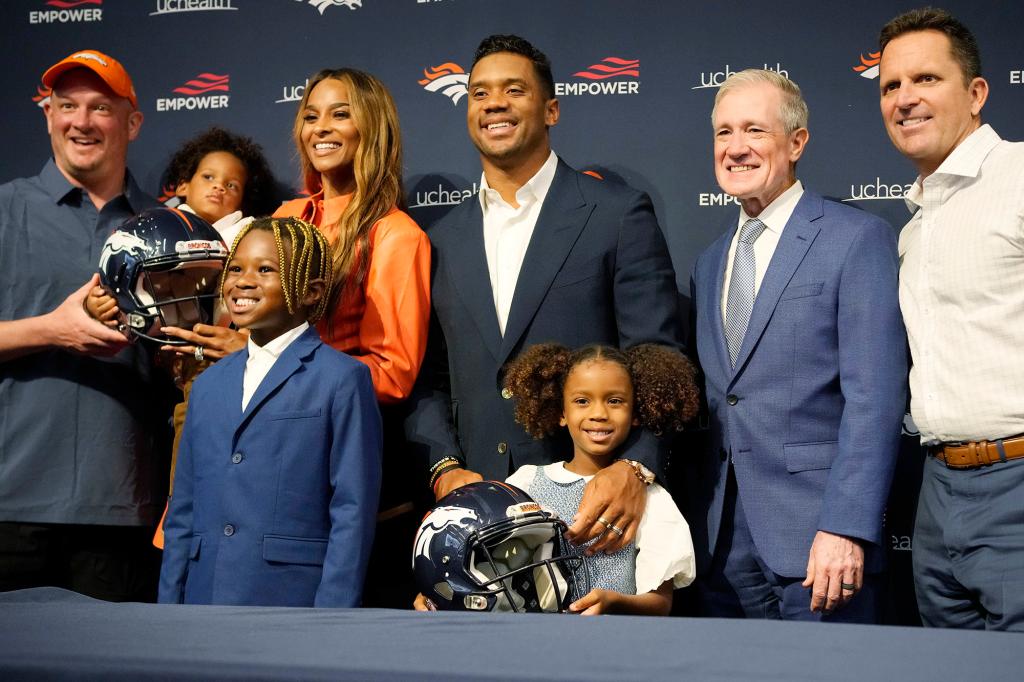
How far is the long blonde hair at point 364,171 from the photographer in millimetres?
3309

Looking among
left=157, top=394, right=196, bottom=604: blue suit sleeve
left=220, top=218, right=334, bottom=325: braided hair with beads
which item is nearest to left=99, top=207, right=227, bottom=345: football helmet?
left=220, top=218, right=334, bottom=325: braided hair with beads

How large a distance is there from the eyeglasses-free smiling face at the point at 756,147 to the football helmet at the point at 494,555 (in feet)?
3.65

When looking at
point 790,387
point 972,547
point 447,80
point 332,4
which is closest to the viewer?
point 972,547

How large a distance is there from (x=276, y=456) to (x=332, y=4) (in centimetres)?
225

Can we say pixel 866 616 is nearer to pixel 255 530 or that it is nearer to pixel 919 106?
pixel 919 106

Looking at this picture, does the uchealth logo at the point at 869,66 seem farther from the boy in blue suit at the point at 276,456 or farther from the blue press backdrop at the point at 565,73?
the boy in blue suit at the point at 276,456

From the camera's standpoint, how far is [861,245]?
290 centimetres

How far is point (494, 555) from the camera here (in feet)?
8.66

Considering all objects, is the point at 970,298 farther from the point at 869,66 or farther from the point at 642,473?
the point at 869,66

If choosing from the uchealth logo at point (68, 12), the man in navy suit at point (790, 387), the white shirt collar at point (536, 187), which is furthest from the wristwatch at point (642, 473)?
the uchealth logo at point (68, 12)

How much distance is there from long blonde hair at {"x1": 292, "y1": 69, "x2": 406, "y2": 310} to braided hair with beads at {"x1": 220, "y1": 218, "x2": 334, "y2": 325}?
201mm

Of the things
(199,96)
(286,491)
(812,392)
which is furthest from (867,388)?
(199,96)

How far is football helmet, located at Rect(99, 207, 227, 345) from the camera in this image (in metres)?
3.12

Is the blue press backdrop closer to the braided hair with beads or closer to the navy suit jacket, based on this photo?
the navy suit jacket
